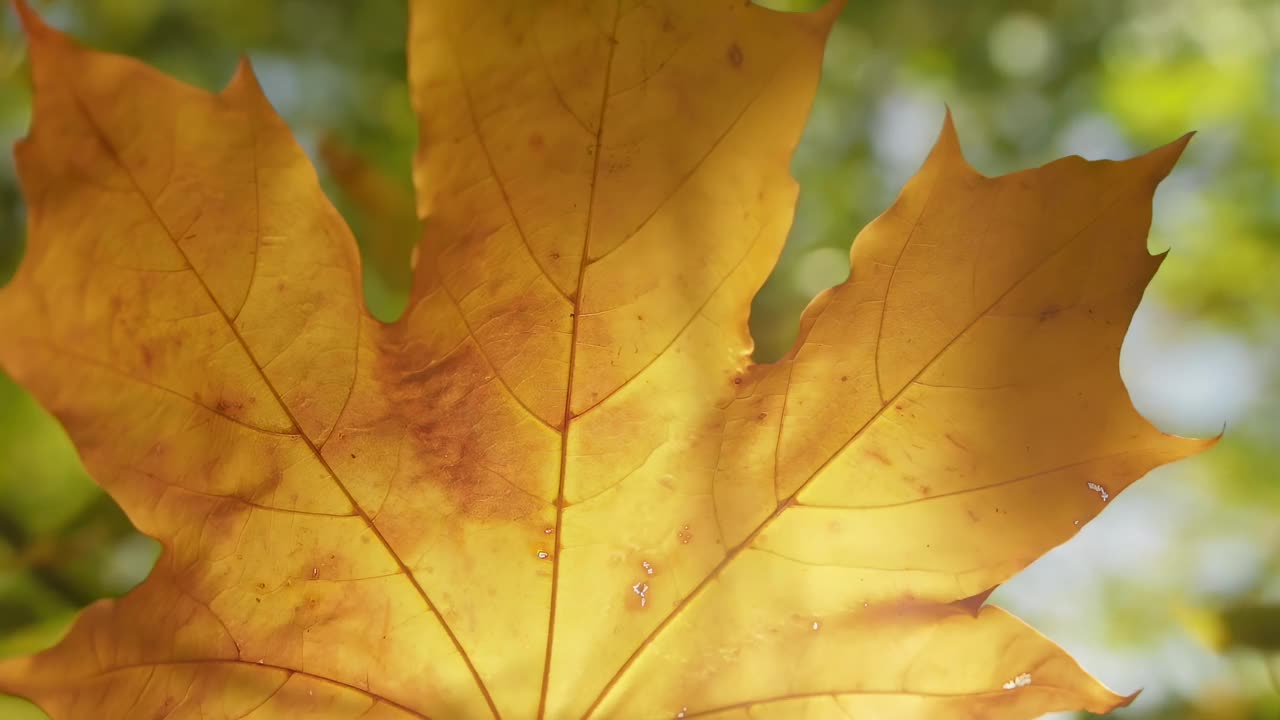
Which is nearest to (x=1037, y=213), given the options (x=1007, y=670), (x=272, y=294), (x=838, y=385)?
(x=838, y=385)

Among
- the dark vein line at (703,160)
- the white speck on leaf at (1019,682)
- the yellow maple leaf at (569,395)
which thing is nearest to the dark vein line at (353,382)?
the yellow maple leaf at (569,395)

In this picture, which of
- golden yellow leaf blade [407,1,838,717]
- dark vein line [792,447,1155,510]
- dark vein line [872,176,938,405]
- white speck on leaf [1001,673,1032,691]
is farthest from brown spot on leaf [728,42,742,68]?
white speck on leaf [1001,673,1032,691]

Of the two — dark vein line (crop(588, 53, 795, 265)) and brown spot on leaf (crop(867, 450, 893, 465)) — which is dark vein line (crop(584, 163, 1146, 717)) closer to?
brown spot on leaf (crop(867, 450, 893, 465))

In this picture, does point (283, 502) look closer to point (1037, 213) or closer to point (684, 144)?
point (684, 144)

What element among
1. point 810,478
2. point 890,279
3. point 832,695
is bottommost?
point 832,695

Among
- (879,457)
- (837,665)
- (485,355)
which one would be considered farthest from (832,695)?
(485,355)

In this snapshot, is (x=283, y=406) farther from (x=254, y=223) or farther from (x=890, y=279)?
(x=890, y=279)

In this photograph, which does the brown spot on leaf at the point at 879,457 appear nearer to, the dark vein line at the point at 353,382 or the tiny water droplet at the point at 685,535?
the tiny water droplet at the point at 685,535
